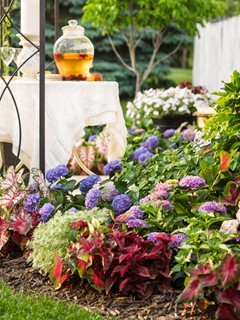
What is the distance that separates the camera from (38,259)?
3.87 meters

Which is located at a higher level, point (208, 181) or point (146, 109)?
point (208, 181)

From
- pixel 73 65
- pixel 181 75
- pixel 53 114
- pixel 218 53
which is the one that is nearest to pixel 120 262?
pixel 53 114

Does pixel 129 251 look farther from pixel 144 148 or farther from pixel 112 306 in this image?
pixel 144 148

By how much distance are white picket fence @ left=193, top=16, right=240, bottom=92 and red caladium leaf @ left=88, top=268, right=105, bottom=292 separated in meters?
6.72

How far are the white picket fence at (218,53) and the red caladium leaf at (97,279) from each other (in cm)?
672

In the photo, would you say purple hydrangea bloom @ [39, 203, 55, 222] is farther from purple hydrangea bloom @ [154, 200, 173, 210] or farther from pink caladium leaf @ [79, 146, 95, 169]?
pink caladium leaf @ [79, 146, 95, 169]

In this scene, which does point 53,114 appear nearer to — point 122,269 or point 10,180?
point 10,180

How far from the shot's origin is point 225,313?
316 cm

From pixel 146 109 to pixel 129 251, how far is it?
18.1ft

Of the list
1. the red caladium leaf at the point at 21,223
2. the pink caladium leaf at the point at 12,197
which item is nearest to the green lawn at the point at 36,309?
the red caladium leaf at the point at 21,223

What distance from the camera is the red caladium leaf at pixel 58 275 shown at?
3664 millimetres

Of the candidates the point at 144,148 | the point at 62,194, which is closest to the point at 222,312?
the point at 62,194

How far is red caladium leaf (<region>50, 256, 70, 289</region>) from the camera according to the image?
12.0ft

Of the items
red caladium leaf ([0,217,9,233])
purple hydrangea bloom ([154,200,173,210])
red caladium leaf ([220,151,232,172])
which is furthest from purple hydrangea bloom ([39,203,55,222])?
red caladium leaf ([220,151,232,172])
